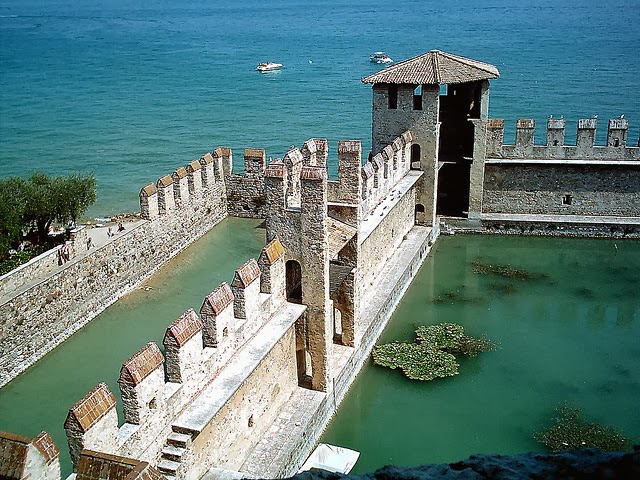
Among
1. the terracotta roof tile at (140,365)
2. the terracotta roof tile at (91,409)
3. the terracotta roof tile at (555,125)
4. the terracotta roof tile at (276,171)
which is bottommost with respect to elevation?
the terracotta roof tile at (91,409)

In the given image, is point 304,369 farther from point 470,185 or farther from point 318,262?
point 470,185

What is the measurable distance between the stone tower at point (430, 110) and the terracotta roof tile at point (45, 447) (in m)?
12.7

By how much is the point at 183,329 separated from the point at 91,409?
147cm

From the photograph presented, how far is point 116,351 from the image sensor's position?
13.5 meters

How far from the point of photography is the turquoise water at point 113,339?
11.6 metres

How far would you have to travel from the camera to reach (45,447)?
255 inches

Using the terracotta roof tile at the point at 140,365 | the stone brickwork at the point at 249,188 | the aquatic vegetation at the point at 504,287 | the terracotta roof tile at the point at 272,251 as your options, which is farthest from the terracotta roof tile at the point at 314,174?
the stone brickwork at the point at 249,188

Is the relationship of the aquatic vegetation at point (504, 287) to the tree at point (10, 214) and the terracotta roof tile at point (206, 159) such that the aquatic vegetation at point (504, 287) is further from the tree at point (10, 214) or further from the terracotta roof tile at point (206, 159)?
the tree at point (10, 214)

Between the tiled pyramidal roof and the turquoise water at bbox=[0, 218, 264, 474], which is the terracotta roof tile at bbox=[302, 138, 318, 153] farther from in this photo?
the turquoise water at bbox=[0, 218, 264, 474]

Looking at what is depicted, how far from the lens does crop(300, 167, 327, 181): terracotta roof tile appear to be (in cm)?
1002

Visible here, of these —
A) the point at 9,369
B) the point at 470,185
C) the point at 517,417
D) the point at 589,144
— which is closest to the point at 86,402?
the point at 9,369

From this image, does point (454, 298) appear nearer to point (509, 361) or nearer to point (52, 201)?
point (509, 361)

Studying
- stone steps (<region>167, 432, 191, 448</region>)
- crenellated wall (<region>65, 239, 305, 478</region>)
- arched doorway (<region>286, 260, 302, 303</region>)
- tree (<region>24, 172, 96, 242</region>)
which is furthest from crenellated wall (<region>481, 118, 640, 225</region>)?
stone steps (<region>167, 432, 191, 448</region>)

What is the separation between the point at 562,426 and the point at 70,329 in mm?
9190
